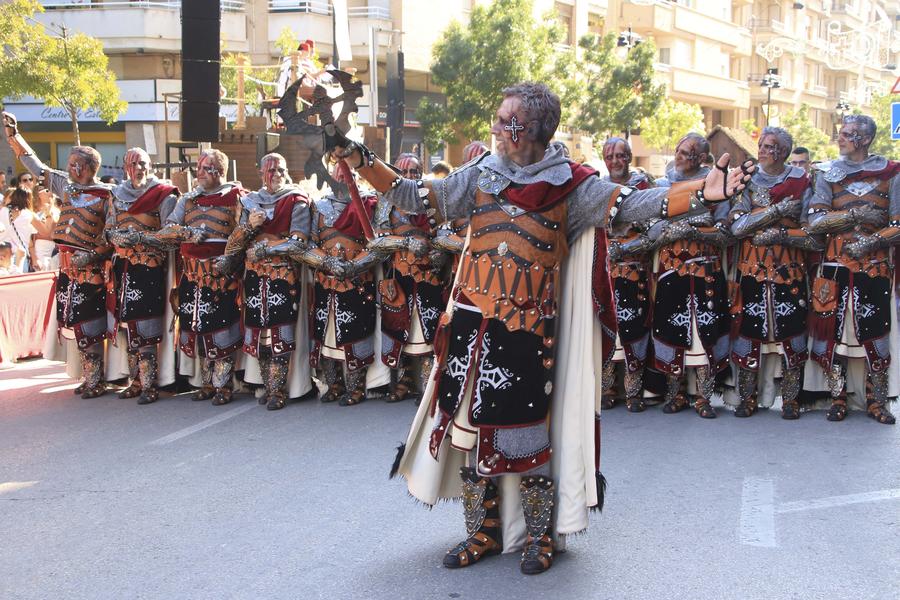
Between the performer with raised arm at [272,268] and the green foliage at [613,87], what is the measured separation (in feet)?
82.2

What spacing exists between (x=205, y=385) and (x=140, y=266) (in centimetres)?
117

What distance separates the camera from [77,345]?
8750mm

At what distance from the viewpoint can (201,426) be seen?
7.68 meters

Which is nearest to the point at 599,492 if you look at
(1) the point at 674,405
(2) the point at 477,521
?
(2) the point at 477,521

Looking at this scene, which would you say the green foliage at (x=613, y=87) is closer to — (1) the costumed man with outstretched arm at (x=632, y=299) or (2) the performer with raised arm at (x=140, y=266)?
(1) the costumed man with outstretched arm at (x=632, y=299)

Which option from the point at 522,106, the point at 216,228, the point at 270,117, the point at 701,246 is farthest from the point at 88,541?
the point at 270,117

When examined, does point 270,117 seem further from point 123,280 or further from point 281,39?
point 281,39

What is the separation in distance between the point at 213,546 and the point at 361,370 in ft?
12.1

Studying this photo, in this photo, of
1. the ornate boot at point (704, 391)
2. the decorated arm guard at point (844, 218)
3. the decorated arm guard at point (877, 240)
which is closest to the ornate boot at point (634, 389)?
the ornate boot at point (704, 391)

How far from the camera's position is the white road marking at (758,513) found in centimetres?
501

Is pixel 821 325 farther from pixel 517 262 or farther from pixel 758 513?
pixel 517 262

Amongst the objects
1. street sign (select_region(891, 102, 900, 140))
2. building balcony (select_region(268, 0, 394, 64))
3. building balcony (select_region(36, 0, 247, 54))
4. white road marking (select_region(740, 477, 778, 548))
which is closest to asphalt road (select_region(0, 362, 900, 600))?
white road marking (select_region(740, 477, 778, 548))

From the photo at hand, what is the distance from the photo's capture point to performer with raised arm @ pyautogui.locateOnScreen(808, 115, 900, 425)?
7.25m

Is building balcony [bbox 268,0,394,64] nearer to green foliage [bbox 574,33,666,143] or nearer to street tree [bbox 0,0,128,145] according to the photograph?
green foliage [bbox 574,33,666,143]
